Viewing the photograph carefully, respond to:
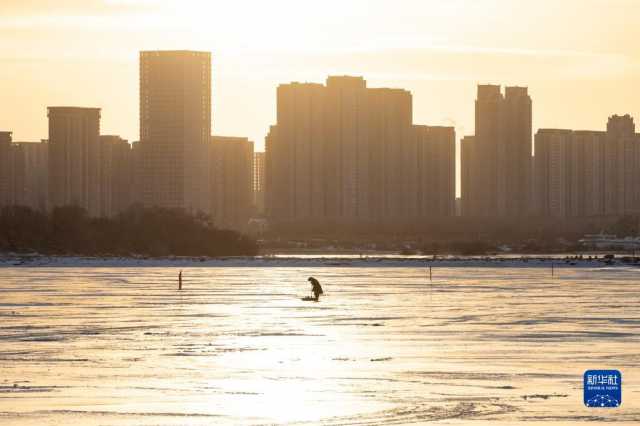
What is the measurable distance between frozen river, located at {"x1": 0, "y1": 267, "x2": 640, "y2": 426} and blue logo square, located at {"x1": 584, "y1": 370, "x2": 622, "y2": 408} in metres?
0.25

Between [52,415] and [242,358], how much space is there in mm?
9523

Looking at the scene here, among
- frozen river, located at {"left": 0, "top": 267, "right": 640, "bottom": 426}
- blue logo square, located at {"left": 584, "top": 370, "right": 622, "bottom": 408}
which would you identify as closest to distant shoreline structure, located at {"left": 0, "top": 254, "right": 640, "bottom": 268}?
frozen river, located at {"left": 0, "top": 267, "right": 640, "bottom": 426}

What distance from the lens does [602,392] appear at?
2550 centimetres

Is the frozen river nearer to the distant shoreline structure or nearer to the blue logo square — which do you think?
the blue logo square

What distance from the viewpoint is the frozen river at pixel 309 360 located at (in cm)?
2570

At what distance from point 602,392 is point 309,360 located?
33.1 ft

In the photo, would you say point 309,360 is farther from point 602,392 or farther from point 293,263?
point 293,263

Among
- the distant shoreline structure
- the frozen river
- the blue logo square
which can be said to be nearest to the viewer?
the blue logo square

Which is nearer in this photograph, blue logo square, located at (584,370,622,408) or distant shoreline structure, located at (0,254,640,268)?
blue logo square, located at (584,370,622,408)

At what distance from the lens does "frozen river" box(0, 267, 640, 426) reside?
25703 millimetres

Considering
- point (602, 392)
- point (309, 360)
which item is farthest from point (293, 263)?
point (602, 392)

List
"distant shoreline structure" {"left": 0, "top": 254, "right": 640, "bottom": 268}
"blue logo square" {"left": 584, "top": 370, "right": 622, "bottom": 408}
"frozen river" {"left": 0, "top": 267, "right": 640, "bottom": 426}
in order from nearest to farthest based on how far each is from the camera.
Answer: "blue logo square" {"left": 584, "top": 370, "right": 622, "bottom": 408}
"frozen river" {"left": 0, "top": 267, "right": 640, "bottom": 426}
"distant shoreline structure" {"left": 0, "top": 254, "right": 640, "bottom": 268}

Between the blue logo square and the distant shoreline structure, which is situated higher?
the blue logo square

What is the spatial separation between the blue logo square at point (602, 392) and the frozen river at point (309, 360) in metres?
0.25
